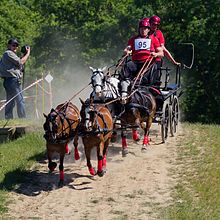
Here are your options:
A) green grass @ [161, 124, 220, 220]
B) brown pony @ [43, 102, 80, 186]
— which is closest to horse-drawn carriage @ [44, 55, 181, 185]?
brown pony @ [43, 102, 80, 186]

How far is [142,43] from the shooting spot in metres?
14.4

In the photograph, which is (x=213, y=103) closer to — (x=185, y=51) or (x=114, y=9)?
(x=185, y=51)

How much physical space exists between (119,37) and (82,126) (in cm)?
2022

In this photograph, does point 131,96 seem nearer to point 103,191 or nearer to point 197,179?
point 197,179

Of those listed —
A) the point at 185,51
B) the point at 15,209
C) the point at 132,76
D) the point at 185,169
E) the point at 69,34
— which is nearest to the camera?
the point at 15,209

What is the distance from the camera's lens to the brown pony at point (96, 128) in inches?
457

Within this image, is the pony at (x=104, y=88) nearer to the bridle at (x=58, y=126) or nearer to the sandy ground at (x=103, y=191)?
the bridle at (x=58, y=126)

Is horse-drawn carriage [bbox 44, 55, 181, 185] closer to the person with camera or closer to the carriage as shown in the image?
the carriage

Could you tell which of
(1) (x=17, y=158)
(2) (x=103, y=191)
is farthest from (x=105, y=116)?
(1) (x=17, y=158)

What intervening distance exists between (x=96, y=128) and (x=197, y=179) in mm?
2097

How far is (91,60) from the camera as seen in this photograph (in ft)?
107

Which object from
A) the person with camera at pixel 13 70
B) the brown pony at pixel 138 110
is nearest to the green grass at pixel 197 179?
the brown pony at pixel 138 110

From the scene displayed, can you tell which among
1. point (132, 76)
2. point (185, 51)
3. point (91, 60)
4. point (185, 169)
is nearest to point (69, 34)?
point (91, 60)

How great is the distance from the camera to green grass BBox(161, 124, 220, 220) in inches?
405
